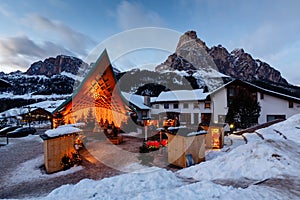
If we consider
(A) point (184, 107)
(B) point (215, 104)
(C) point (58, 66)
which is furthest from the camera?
(C) point (58, 66)

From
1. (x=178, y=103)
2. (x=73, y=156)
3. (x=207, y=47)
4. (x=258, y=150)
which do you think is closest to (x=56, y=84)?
(x=178, y=103)

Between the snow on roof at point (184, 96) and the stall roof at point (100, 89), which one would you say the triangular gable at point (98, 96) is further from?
the snow on roof at point (184, 96)

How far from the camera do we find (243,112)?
2031 centimetres

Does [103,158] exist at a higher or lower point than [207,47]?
lower

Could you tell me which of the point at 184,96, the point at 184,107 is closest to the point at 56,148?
the point at 184,107

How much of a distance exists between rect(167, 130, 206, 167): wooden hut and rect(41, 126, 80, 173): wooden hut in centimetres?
563

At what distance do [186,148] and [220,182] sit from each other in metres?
3.69

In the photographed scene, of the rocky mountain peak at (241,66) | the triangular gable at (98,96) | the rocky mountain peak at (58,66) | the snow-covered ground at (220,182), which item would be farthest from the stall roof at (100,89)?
the rocky mountain peak at (58,66)

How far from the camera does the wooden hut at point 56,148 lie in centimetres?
859

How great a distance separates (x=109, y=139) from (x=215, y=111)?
59.6 ft

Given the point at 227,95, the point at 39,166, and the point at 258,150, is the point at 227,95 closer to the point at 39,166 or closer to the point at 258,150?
the point at 258,150

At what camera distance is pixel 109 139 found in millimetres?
15133

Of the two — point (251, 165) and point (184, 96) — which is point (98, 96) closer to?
point (251, 165)

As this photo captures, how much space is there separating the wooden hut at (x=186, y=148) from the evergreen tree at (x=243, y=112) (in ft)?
43.3
